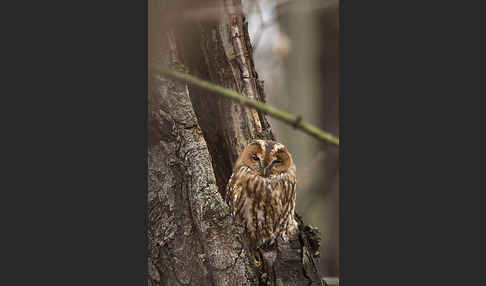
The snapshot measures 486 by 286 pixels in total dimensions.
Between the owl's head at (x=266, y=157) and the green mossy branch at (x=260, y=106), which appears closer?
the green mossy branch at (x=260, y=106)

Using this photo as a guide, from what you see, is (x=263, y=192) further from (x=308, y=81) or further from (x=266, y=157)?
(x=308, y=81)

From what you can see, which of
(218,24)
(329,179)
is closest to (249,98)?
(218,24)

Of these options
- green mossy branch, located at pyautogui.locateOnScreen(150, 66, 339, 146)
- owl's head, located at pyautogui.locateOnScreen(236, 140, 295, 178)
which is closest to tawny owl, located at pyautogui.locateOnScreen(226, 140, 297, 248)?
owl's head, located at pyautogui.locateOnScreen(236, 140, 295, 178)

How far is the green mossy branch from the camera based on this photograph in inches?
110

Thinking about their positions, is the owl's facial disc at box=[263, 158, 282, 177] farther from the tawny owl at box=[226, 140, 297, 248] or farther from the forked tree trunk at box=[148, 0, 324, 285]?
the forked tree trunk at box=[148, 0, 324, 285]

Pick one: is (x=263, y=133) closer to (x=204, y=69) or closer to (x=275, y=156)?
(x=275, y=156)

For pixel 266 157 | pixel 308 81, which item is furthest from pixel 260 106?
pixel 308 81

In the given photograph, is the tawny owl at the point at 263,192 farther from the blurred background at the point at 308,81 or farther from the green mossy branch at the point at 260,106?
the green mossy branch at the point at 260,106

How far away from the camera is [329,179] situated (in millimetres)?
3172

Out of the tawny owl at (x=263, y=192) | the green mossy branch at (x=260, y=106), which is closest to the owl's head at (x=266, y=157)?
the tawny owl at (x=263, y=192)

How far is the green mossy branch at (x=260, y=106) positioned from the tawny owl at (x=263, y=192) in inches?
9.1

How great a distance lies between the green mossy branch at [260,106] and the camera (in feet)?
9.20

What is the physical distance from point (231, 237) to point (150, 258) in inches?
18.1

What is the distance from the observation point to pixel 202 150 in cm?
306
